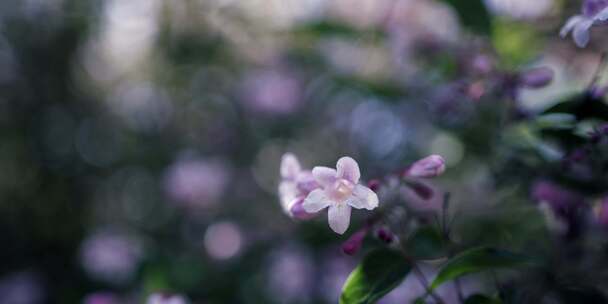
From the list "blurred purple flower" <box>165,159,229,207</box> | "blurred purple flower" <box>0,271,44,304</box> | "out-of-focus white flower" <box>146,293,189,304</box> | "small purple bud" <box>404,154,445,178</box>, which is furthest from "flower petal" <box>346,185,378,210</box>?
"blurred purple flower" <box>0,271,44,304</box>

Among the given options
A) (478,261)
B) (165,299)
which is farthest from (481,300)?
(165,299)

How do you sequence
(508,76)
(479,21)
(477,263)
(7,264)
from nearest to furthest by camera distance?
1. (477,263)
2. (508,76)
3. (479,21)
4. (7,264)

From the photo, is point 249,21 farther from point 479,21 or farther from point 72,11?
point 479,21

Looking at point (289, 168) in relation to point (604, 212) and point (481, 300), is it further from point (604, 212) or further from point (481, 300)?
point (604, 212)

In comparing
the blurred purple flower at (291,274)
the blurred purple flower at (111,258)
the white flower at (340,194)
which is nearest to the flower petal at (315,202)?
the white flower at (340,194)

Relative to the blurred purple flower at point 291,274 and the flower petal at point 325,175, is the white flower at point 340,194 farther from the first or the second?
the blurred purple flower at point 291,274

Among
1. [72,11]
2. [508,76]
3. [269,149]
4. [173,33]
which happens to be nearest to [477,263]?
[508,76]

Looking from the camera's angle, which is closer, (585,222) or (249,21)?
(585,222)
